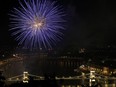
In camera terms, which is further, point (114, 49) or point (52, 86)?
point (114, 49)

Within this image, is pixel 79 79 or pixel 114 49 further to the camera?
pixel 114 49

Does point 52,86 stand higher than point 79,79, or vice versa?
point 52,86

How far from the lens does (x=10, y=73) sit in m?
35.2

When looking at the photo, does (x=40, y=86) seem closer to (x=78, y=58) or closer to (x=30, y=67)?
(x=30, y=67)

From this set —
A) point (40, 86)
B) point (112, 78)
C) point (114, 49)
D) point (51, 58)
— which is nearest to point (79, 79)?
point (112, 78)

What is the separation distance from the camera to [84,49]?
160 ft

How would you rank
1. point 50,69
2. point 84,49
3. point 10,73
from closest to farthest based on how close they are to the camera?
point 10,73 < point 50,69 < point 84,49

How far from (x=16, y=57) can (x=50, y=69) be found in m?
8.21

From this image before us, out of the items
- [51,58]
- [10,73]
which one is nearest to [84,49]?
[51,58]

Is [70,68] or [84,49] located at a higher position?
[84,49]

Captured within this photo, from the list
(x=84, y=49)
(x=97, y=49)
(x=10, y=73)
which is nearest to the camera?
(x=10, y=73)

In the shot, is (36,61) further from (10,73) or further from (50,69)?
(10,73)

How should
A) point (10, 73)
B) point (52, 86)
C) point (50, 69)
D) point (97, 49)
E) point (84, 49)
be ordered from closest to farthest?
point (52, 86)
point (10, 73)
point (50, 69)
point (97, 49)
point (84, 49)

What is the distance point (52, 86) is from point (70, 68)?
3608 cm
